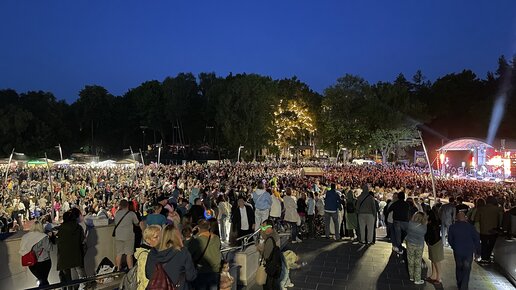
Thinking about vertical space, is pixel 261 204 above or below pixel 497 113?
below

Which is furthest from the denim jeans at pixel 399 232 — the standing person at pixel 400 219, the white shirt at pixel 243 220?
the white shirt at pixel 243 220

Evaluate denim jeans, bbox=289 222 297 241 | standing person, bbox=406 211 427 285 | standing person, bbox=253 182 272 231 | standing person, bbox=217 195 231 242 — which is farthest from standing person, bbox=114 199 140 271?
standing person, bbox=406 211 427 285

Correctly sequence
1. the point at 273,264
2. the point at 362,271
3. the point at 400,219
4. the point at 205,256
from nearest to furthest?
the point at 205,256
the point at 273,264
the point at 362,271
the point at 400,219

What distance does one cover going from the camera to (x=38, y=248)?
5840 mm

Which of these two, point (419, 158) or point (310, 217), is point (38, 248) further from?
point (419, 158)

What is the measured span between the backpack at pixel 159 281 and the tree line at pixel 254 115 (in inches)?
1746

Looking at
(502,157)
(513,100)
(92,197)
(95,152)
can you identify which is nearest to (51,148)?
(95,152)

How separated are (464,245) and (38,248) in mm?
6616

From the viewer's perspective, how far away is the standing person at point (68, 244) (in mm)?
6055

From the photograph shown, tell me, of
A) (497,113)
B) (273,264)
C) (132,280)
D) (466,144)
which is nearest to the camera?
(132,280)

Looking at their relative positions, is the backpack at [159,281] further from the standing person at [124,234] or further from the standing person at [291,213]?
the standing person at [291,213]

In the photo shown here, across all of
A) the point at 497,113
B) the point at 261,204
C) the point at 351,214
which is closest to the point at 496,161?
the point at 497,113

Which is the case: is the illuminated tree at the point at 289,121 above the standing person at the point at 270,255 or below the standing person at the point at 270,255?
above

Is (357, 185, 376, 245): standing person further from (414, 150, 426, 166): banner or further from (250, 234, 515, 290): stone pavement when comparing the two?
(414, 150, 426, 166): banner
